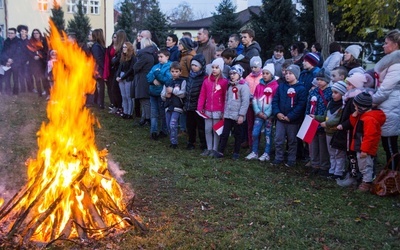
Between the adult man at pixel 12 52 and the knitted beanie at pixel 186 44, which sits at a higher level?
the knitted beanie at pixel 186 44

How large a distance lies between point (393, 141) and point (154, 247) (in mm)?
4516

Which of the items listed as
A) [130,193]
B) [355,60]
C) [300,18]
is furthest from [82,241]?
[300,18]

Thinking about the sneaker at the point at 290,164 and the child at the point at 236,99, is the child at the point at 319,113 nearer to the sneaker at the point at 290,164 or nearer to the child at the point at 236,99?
the sneaker at the point at 290,164

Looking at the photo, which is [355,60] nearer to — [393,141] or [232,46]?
[393,141]

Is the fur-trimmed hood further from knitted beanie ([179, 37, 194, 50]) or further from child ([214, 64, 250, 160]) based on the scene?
knitted beanie ([179, 37, 194, 50])

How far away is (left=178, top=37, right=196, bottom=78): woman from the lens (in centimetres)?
998

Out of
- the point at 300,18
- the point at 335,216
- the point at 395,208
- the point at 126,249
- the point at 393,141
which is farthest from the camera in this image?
the point at 300,18

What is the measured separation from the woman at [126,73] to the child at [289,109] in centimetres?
464

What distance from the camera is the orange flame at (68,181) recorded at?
4.86 m

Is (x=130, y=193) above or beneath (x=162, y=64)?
beneath

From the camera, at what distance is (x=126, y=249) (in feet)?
15.2

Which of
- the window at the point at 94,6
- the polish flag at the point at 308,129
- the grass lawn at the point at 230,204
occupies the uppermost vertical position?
the window at the point at 94,6

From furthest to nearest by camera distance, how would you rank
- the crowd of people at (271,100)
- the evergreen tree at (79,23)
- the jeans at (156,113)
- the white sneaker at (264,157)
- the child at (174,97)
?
the evergreen tree at (79,23) < the jeans at (156,113) < the child at (174,97) < the white sneaker at (264,157) < the crowd of people at (271,100)

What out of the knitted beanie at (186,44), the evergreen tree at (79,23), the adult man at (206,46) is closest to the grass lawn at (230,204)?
the knitted beanie at (186,44)
